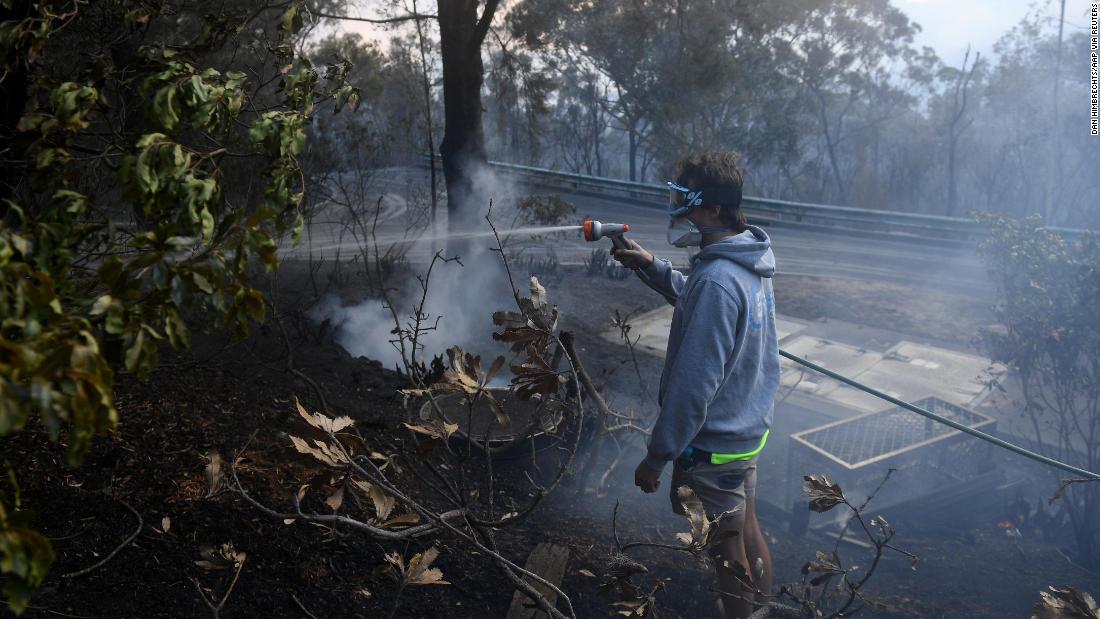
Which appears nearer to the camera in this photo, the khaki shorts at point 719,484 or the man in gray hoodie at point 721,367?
the man in gray hoodie at point 721,367

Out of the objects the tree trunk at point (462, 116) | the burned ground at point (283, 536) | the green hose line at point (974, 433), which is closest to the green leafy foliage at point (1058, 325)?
the burned ground at point (283, 536)

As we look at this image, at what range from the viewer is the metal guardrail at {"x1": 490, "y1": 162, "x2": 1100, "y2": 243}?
14297 mm

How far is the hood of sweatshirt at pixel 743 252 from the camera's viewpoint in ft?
9.52

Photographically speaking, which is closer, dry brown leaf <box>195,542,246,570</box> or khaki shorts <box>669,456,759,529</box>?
dry brown leaf <box>195,542,246,570</box>

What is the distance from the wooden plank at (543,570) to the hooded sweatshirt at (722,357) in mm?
892

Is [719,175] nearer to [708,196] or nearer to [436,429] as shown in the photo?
[708,196]

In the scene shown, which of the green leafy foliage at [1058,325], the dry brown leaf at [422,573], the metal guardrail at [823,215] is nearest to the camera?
the dry brown leaf at [422,573]

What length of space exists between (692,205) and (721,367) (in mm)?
671

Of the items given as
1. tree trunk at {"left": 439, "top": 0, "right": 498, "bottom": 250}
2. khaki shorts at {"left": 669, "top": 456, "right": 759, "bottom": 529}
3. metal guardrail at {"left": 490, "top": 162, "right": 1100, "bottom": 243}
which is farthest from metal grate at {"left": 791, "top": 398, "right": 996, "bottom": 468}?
metal guardrail at {"left": 490, "top": 162, "right": 1100, "bottom": 243}

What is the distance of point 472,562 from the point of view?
3527 millimetres

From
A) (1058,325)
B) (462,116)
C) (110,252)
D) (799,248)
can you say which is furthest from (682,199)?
(799,248)

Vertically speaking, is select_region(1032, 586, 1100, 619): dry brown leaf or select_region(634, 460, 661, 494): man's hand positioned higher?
select_region(634, 460, 661, 494): man's hand

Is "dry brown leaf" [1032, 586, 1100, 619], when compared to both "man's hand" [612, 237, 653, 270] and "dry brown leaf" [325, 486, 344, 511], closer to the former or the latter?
"man's hand" [612, 237, 653, 270]

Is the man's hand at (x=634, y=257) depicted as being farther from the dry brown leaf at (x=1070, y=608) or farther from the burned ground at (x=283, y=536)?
the dry brown leaf at (x=1070, y=608)
